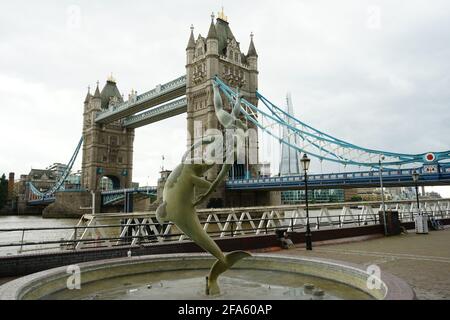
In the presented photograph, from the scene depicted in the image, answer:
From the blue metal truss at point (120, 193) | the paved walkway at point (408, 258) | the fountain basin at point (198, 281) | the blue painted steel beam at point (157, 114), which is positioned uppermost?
the blue painted steel beam at point (157, 114)

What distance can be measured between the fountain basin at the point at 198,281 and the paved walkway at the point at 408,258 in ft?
3.86

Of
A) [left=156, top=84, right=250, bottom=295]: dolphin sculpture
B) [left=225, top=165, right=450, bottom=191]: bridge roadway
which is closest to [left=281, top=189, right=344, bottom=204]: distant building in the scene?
[left=225, top=165, right=450, bottom=191]: bridge roadway

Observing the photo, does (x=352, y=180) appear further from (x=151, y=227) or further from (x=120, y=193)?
(x=120, y=193)

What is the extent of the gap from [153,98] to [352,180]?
38.5 m

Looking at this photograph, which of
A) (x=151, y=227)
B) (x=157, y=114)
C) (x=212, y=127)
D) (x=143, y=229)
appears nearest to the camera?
(x=151, y=227)

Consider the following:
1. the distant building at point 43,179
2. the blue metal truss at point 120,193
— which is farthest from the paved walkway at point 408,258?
the distant building at point 43,179

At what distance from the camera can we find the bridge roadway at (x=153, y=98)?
57966 mm

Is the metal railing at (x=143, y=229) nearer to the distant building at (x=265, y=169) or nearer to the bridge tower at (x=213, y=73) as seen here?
the bridge tower at (x=213, y=73)

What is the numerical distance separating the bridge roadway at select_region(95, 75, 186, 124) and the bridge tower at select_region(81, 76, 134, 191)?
16.9 feet

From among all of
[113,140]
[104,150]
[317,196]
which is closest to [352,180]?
[317,196]

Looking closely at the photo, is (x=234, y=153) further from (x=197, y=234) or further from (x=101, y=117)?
(x=101, y=117)

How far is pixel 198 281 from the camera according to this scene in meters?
6.48

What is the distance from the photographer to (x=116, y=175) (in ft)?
257
